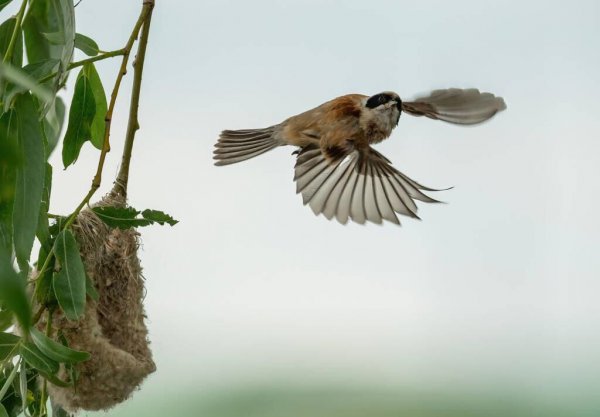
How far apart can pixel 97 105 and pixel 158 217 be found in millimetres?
307

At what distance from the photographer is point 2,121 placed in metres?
0.90

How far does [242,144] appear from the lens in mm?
1646

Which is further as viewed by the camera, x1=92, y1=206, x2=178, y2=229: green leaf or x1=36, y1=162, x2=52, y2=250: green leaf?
x1=92, y1=206, x2=178, y2=229: green leaf

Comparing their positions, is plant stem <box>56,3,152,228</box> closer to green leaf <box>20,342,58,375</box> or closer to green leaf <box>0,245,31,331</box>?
green leaf <box>20,342,58,375</box>

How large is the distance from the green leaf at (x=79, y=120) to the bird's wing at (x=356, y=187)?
0.36m

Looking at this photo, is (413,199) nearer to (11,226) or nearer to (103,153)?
(103,153)

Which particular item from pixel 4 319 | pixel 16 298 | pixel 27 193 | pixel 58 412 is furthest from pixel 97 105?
pixel 16 298

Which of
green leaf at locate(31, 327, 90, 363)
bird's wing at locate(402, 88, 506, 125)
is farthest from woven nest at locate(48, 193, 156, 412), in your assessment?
bird's wing at locate(402, 88, 506, 125)

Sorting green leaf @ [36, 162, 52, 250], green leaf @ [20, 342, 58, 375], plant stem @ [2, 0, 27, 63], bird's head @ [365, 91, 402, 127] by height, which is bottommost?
green leaf @ [20, 342, 58, 375]

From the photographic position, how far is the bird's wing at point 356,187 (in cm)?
147

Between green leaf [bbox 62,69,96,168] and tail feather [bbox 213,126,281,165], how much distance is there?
32 cm

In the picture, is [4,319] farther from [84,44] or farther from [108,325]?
[84,44]

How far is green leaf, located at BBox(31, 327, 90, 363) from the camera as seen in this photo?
40.9 inches

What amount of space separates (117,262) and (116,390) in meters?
0.21
